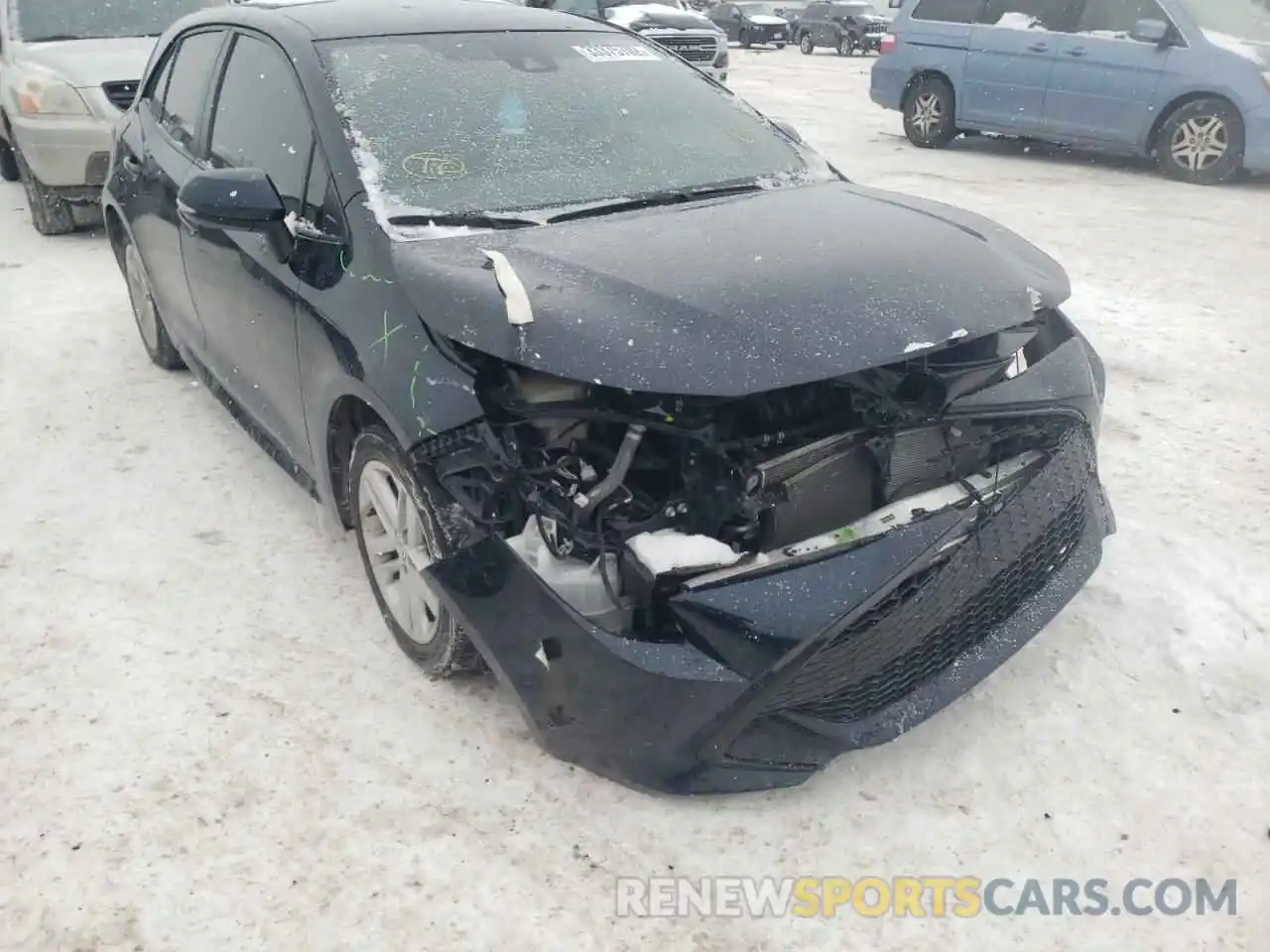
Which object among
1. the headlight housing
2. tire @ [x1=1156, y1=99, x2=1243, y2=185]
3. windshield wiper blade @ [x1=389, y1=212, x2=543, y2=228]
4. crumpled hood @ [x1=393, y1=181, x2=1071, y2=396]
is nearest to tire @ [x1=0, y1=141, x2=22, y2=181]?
the headlight housing

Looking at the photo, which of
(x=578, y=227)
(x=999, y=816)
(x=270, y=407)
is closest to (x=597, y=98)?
(x=578, y=227)

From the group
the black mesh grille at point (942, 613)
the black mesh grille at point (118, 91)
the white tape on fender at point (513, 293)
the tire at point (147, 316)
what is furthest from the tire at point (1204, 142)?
the white tape on fender at point (513, 293)

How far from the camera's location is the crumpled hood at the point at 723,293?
226 cm

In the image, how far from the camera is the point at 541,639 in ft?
7.48

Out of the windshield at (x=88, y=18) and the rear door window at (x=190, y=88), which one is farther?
the windshield at (x=88, y=18)

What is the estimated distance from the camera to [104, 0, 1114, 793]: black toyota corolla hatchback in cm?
226

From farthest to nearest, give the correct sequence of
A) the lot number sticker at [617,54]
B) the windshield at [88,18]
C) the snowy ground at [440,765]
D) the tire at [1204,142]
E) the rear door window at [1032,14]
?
the rear door window at [1032,14]
the tire at [1204,142]
the windshield at [88,18]
the lot number sticker at [617,54]
the snowy ground at [440,765]

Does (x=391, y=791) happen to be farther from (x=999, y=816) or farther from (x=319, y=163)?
(x=319, y=163)

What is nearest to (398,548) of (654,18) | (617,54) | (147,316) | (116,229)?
(617,54)

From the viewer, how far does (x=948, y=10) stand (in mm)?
10555

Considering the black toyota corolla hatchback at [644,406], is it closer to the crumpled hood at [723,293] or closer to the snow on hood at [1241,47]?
the crumpled hood at [723,293]

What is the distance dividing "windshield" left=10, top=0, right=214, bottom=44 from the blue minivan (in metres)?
7.17

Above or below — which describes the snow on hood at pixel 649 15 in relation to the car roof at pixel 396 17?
above

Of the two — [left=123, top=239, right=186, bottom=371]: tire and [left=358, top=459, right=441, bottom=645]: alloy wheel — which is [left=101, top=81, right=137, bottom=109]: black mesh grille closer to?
[left=123, top=239, right=186, bottom=371]: tire
